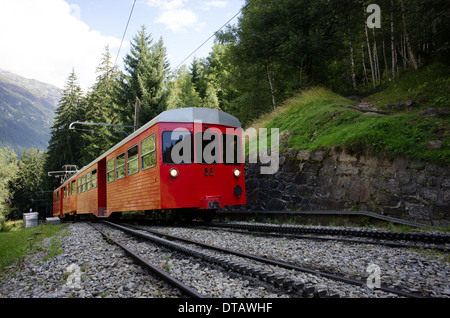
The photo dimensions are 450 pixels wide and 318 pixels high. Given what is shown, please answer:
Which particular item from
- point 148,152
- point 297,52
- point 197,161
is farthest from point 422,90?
point 148,152

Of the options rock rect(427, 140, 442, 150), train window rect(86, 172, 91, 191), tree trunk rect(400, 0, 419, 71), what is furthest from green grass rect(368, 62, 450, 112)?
train window rect(86, 172, 91, 191)

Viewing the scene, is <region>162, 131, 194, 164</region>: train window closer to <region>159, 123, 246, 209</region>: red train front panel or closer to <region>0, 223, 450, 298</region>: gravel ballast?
<region>159, 123, 246, 209</region>: red train front panel

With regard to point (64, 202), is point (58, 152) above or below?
above

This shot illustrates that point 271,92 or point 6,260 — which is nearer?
point 6,260

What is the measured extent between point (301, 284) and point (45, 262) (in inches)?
175

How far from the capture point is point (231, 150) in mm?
9055

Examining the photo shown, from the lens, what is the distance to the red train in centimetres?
795

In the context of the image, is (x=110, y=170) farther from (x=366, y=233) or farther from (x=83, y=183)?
(x=366, y=233)

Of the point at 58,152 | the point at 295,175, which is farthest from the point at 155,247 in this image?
the point at 58,152

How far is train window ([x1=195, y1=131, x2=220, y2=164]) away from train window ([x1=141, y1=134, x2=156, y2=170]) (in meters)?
1.18

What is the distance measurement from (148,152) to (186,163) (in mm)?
1255
